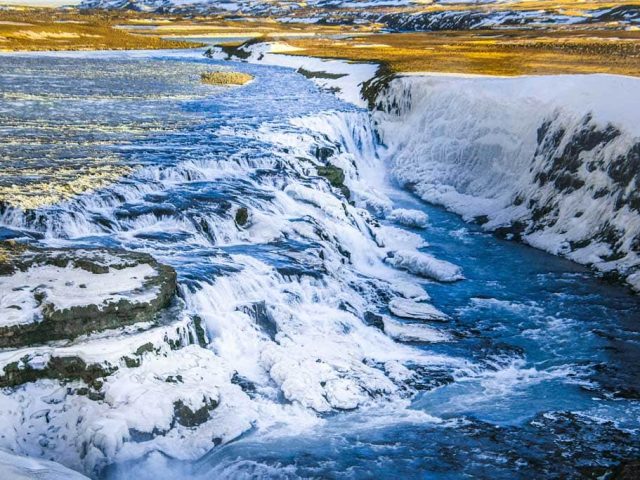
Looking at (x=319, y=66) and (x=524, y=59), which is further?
(x=319, y=66)

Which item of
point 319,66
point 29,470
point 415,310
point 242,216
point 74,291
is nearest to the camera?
point 29,470

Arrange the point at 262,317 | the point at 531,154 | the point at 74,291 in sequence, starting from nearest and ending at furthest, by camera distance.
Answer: the point at 74,291
the point at 262,317
the point at 531,154

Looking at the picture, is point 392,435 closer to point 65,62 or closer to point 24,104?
point 24,104

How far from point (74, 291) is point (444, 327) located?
855 cm

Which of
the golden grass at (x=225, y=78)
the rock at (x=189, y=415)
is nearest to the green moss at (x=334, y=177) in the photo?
the rock at (x=189, y=415)

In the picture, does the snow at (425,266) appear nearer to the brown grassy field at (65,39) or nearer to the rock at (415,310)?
the rock at (415,310)

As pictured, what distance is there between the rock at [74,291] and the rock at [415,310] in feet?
19.6

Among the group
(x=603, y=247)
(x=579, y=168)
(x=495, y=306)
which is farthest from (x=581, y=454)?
(x=579, y=168)

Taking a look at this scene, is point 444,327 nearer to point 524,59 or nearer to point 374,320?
point 374,320

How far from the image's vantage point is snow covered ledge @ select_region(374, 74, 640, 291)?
1991 centimetres

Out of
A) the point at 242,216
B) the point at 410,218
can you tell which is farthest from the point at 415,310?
the point at 410,218

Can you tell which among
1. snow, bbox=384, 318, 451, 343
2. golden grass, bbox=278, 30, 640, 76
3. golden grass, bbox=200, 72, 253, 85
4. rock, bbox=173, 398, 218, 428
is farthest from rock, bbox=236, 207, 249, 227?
golden grass, bbox=200, 72, 253, 85

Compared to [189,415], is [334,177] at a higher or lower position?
higher

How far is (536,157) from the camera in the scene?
80.9 feet
